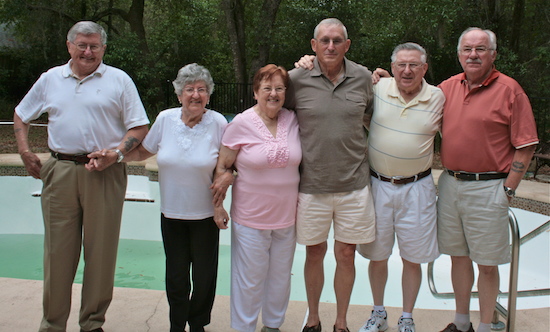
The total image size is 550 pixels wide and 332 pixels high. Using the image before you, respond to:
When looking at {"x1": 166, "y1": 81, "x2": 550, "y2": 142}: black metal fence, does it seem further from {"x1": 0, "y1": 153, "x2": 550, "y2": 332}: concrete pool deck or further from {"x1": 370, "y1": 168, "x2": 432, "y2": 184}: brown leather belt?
{"x1": 370, "y1": 168, "x2": 432, "y2": 184}: brown leather belt

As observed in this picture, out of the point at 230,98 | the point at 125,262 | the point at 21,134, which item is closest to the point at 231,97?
the point at 230,98

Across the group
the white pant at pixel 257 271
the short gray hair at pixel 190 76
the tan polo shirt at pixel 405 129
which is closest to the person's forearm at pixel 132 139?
the short gray hair at pixel 190 76

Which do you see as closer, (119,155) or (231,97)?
(119,155)

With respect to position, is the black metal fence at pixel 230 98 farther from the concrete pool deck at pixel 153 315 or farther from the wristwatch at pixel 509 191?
the wristwatch at pixel 509 191

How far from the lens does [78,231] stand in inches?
93.9

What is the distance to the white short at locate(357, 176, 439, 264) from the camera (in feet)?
7.84

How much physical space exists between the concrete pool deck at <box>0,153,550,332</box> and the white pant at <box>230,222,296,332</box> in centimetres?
24

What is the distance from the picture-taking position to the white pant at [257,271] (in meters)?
2.34

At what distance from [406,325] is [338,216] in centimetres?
65

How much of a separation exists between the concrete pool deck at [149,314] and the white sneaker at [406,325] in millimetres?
111

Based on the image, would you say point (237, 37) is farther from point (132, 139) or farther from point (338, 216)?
point (338, 216)

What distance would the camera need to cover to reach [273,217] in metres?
2.30

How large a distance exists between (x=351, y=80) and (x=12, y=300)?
221 centimetres

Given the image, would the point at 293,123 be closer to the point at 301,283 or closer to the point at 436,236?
the point at 436,236
